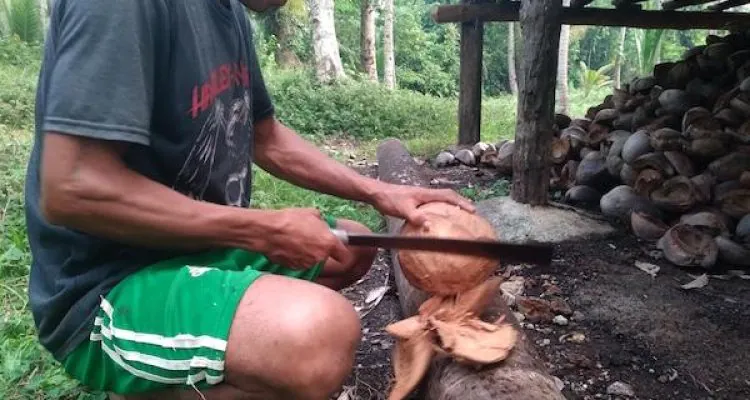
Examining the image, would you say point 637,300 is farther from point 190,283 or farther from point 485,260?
point 190,283

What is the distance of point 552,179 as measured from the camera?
214 inches

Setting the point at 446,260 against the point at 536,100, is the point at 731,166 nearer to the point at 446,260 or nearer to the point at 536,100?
the point at 536,100

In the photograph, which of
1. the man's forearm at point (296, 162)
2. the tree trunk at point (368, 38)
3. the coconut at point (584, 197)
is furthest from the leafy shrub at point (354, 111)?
the man's forearm at point (296, 162)

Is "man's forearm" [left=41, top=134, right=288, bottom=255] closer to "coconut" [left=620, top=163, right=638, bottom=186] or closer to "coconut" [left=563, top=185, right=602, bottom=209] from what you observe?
"coconut" [left=620, top=163, right=638, bottom=186]

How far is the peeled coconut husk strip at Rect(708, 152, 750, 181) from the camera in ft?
13.4

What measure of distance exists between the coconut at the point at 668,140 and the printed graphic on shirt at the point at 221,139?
11.1 feet

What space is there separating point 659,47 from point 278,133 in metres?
17.2

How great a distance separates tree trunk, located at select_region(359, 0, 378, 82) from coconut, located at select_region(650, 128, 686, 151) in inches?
337

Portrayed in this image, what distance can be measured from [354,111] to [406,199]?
7.53 m

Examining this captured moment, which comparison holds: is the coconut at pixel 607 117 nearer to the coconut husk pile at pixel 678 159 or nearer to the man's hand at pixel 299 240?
the coconut husk pile at pixel 678 159

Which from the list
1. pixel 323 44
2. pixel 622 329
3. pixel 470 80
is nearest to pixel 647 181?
pixel 622 329

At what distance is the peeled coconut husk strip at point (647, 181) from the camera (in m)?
4.33

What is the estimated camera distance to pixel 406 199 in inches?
85.2

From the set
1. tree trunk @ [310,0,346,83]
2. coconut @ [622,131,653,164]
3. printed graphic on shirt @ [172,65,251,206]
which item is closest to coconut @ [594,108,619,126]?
coconut @ [622,131,653,164]
